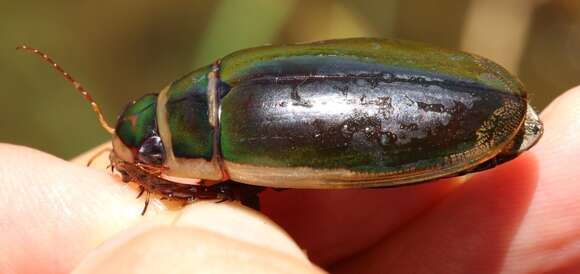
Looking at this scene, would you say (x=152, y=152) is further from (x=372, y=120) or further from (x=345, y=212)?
(x=345, y=212)

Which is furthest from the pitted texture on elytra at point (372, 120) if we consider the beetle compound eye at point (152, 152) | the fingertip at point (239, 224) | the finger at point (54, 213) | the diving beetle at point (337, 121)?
the finger at point (54, 213)

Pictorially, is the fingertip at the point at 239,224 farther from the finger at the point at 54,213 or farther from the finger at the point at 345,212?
the finger at the point at 345,212

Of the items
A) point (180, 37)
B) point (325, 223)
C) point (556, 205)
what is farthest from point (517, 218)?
point (180, 37)

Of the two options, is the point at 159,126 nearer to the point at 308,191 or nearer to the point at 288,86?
the point at 288,86

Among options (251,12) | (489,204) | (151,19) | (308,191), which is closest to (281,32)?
(251,12)

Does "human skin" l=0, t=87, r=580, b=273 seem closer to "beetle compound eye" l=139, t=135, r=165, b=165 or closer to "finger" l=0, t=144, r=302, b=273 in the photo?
"finger" l=0, t=144, r=302, b=273

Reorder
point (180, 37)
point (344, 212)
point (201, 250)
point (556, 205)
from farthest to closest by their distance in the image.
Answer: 1. point (180, 37)
2. point (344, 212)
3. point (556, 205)
4. point (201, 250)
